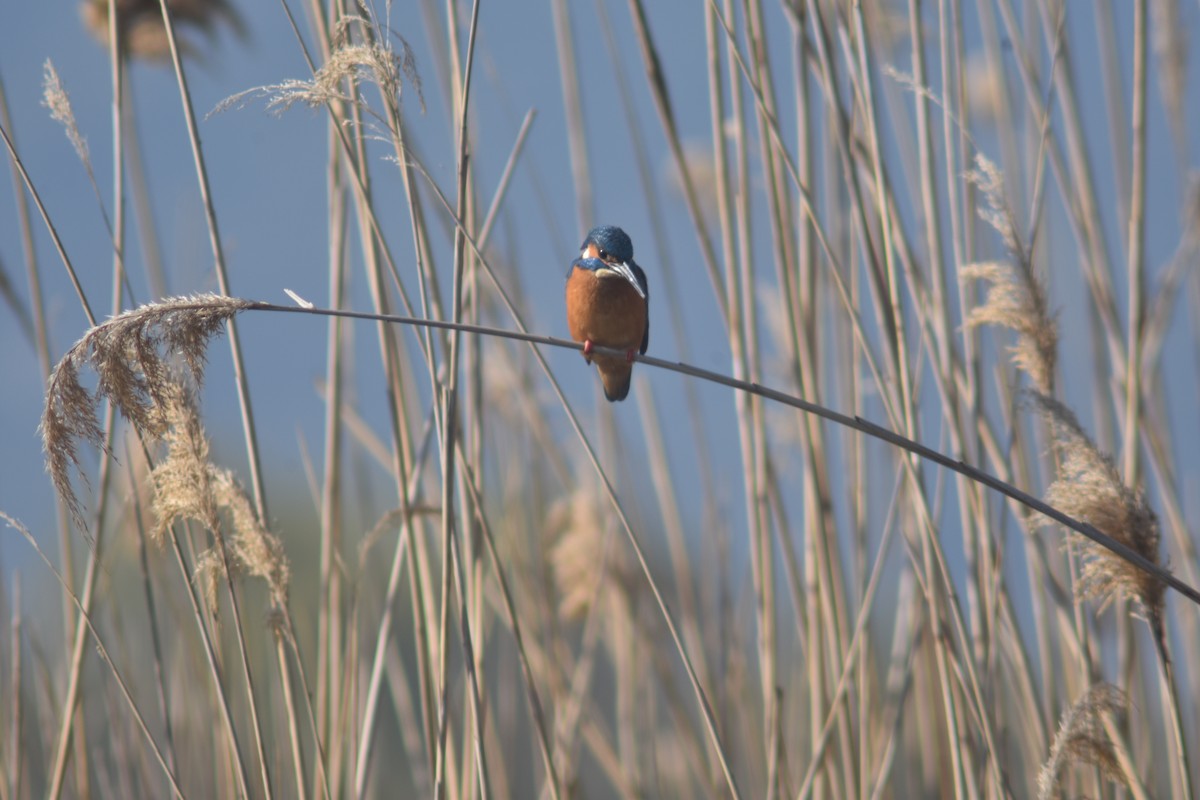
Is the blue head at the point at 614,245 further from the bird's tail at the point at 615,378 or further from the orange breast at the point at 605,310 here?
the bird's tail at the point at 615,378

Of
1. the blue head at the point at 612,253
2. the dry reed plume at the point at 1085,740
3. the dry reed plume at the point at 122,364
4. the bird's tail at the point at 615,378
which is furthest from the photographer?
the bird's tail at the point at 615,378

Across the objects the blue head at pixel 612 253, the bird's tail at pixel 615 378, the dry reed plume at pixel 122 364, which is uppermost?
the blue head at pixel 612 253

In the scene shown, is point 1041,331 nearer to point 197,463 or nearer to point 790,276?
point 790,276

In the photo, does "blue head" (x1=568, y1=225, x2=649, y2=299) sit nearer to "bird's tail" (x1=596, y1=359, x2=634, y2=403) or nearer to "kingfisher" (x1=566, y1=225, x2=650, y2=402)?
"kingfisher" (x1=566, y1=225, x2=650, y2=402)

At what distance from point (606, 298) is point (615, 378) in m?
0.30

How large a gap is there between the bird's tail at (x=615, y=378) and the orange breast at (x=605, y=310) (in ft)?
0.23

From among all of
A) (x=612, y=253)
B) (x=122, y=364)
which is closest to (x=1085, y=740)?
(x=612, y=253)

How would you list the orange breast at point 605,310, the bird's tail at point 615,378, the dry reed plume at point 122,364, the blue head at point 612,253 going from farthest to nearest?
1. the bird's tail at point 615,378
2. the orange breast at point 605,310
3. the blue head at point 612,253
4. the dry reed plume at point 122,364

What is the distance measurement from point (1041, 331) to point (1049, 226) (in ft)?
6.05

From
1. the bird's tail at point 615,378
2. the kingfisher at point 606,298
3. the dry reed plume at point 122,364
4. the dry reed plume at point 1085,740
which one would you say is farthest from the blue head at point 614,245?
Result: the dry reed plume at point 1085,740

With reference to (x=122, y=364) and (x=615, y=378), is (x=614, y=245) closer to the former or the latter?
(x=615, y=378)

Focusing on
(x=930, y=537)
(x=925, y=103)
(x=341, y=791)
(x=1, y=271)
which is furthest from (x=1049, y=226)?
(x=1, y=271)

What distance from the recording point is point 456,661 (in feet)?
15.3

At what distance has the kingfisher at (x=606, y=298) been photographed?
8.42 ft
